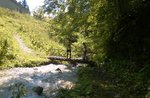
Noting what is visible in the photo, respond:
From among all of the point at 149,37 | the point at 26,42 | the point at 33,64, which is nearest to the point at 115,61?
the point at 149,37

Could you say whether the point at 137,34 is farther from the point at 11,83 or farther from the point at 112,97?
the point at 11,83

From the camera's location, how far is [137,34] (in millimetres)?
15898

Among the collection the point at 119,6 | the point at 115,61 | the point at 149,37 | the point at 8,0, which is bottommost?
the point at 115,61

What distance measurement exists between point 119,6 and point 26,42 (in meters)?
24.7

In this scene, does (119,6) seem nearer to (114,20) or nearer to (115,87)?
(114,20)

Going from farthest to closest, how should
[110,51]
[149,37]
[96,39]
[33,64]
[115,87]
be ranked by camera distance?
[33,64]
[96,39]
[110,51]
[149,37]
[115,87]

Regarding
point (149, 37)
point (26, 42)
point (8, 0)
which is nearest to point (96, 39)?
point (149, 37)

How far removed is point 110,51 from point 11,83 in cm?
588

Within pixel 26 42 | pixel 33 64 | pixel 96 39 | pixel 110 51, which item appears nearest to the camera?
pixel 110 51

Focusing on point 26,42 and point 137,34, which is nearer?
point 137,34

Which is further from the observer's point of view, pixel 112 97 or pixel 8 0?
pixel 8 0

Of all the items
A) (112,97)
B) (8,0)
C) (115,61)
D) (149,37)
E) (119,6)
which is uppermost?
(8,0)

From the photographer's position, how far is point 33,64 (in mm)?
27266

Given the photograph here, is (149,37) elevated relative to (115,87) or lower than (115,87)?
elevated
